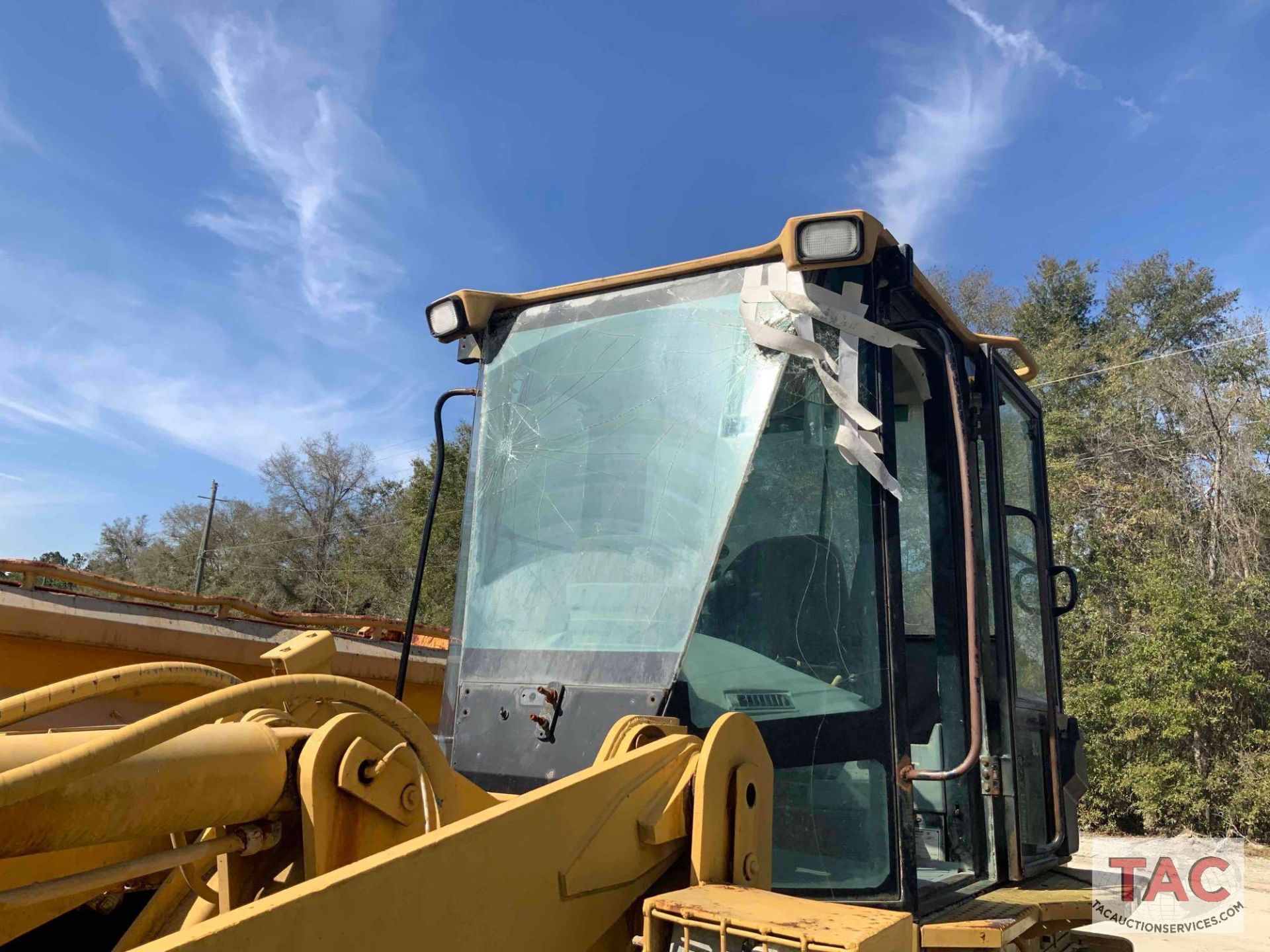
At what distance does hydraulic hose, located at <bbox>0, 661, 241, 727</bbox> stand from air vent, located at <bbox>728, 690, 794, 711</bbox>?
3.91ft

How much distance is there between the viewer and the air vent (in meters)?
2.33

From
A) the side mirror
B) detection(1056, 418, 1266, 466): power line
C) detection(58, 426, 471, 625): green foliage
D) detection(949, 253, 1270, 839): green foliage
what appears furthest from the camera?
detection(58, 426, 471, 625): green foliage

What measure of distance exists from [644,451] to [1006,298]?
28431mm

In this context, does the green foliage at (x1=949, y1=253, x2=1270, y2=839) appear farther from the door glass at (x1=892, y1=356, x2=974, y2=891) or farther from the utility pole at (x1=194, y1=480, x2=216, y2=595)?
the utility pole at (x1=194, y1=480, x2=216, y2=595)

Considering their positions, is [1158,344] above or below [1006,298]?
below

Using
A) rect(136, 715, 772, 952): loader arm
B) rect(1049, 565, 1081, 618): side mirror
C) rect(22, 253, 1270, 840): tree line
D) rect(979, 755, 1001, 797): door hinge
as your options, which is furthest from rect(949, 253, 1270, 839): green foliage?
rect(136, 715, 772, 952): loader arm

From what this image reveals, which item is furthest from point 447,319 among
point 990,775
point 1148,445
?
point 1148,445

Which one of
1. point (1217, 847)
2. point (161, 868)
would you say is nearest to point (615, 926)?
point (161, 868)

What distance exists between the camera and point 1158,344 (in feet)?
86.6

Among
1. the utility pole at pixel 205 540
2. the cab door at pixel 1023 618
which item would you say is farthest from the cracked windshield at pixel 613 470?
the utility pole at pixel 205 540

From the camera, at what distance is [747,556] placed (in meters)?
2.44

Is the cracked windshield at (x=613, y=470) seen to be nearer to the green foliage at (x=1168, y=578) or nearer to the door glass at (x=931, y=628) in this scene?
the door glass at (x=931, y=628)

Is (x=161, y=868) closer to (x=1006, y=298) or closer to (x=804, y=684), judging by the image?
(x=804, y=684)

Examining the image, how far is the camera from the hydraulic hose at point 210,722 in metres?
1.18
